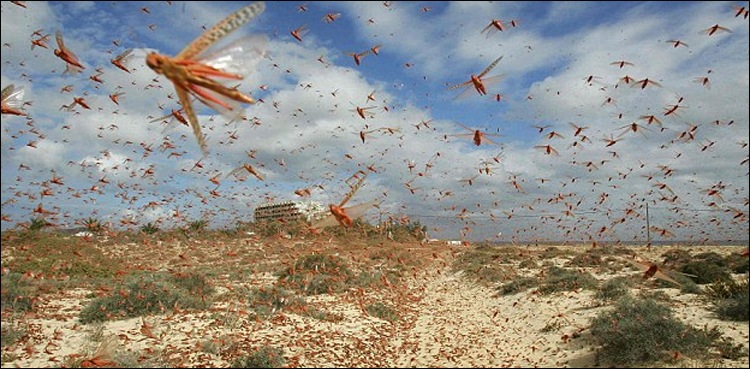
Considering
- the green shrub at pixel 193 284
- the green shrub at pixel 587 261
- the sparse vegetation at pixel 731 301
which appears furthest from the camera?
the green shrub at pixel 587 261

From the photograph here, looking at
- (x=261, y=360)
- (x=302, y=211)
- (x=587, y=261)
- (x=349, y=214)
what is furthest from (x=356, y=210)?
(x=587, y=261)

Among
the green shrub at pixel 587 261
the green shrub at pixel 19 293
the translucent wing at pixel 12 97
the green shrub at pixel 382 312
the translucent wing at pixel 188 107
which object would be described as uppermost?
the translucent wing at pixel 12 97

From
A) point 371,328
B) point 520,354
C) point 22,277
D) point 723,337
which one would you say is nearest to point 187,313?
point 371,328

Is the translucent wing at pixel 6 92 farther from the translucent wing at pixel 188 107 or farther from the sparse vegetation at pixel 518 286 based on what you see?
the sparse vegetation at pixel 518 286

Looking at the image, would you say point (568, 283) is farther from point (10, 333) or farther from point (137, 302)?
point (10, 333)

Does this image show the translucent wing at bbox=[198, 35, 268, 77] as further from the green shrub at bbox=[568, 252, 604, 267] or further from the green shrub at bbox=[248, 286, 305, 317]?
the green shrub at bbox=[568, 252, 604, 267]

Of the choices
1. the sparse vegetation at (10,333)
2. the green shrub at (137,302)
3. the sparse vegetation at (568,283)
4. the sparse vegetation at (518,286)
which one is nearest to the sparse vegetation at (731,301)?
the sparse vegetation at (568,283)

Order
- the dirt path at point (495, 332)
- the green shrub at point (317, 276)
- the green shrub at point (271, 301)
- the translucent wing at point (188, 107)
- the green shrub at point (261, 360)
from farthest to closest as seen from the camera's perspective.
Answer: the green shrub at point (317, 276) < the green shrub at point (271, 301) < the dirt path at point (495, 332) < the green shrub at point (261, 360) < the translucent wing at point (188, 107)

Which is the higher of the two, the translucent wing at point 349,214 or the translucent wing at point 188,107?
the translucent wing at point 188,107
